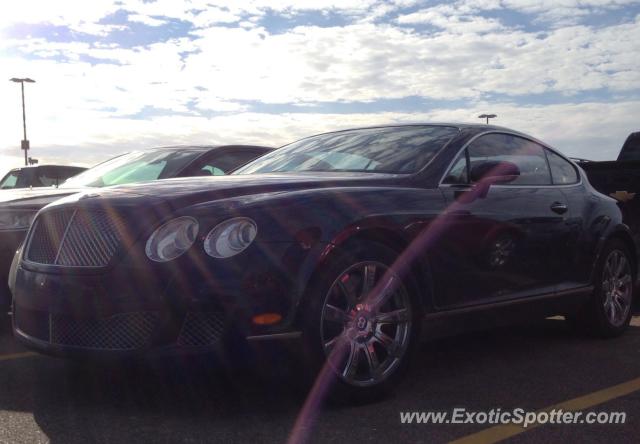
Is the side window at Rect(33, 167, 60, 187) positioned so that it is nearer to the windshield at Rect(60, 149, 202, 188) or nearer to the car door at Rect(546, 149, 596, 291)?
the windshield at Rect(60, 149, 202, 188)

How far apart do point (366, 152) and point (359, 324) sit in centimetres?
141

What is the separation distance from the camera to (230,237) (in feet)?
11.3

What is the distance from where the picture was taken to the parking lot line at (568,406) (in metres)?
3.37

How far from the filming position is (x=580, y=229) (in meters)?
5.39

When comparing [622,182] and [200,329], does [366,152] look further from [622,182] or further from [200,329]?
[622,182]

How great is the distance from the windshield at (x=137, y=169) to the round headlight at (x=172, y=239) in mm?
3064

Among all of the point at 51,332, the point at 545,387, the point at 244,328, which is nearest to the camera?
the point at 244,328

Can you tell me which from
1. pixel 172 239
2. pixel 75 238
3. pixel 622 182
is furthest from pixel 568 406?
pixel 622 182

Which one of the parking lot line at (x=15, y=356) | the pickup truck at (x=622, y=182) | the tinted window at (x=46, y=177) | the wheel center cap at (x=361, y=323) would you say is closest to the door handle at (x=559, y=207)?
the wheel center cap at (x=361, y=323)

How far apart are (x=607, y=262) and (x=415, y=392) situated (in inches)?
93.9

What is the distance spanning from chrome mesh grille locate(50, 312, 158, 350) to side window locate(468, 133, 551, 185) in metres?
2.27

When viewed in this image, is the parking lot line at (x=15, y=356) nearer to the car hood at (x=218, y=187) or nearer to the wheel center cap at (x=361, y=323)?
the car hood at (x=218, y=187)

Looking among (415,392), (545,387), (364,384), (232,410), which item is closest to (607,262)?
(545,387)

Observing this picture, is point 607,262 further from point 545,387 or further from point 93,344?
point 93,344
